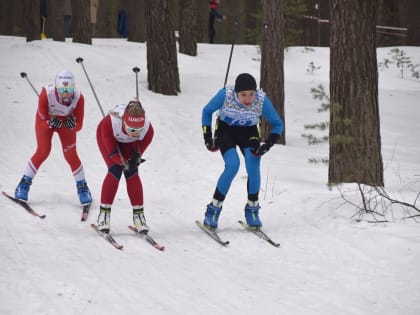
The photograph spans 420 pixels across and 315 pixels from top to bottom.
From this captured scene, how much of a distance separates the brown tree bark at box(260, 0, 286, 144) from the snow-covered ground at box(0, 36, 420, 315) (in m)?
1.03

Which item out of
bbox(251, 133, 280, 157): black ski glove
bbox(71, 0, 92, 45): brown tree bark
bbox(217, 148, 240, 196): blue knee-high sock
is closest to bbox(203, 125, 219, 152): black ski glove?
bbox(217, 148, 240, 196): blue knee-high sock

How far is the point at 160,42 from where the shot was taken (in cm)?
1369

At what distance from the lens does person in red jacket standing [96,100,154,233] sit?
20.0 feet

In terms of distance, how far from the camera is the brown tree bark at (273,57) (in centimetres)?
1214

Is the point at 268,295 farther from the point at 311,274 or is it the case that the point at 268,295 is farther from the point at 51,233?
the point at 51,233

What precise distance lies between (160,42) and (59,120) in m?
6.89

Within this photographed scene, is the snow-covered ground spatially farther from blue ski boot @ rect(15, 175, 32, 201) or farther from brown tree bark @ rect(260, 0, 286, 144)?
brown tree bark @ rect(260, 0, 286, 144)

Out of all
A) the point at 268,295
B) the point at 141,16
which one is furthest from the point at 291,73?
the point at 268,295

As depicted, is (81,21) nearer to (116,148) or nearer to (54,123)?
(54,123)

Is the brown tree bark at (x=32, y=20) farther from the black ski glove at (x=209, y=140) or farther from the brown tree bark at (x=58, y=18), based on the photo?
the black ski glove at (x=209, y=140)

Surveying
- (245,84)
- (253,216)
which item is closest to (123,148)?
(245,84)

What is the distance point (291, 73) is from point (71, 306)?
51.3 feet

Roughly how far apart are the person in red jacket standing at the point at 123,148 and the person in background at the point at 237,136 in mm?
788

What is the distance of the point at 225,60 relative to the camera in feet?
64.7
